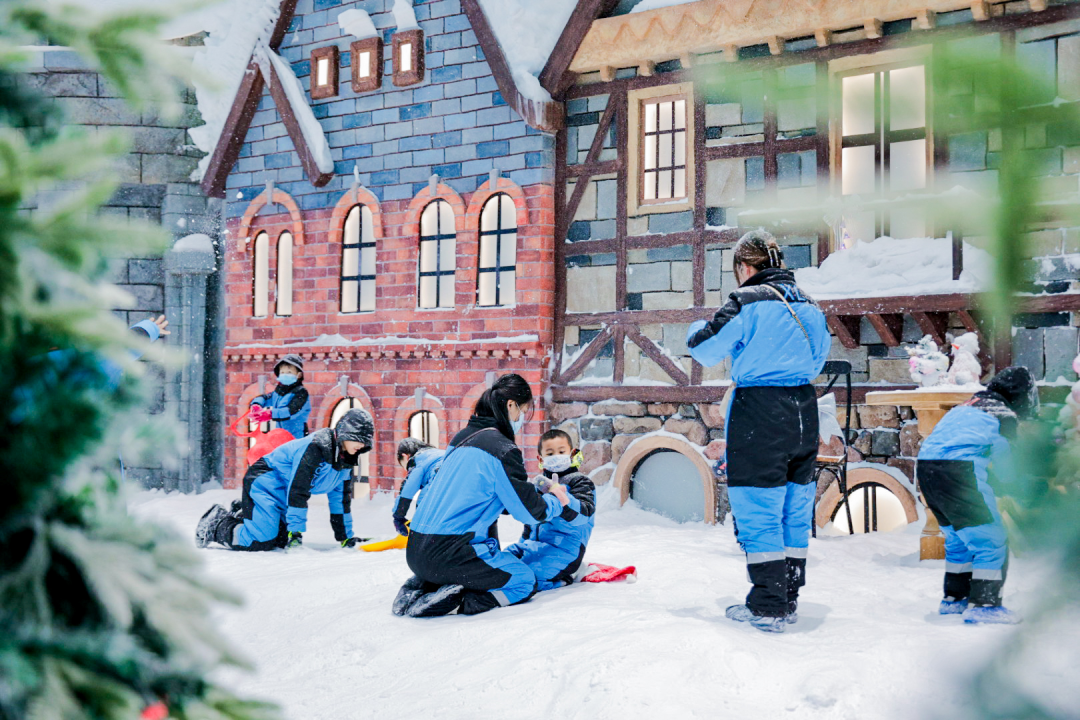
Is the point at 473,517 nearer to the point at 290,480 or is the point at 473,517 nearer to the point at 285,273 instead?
the point at 290,480

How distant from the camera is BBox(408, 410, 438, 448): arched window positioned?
10.7 metres

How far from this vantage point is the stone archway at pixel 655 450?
8.85 meters

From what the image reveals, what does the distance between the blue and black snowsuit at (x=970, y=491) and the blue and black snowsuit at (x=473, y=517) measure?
192 centimetres

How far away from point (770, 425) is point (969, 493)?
3.37 ft

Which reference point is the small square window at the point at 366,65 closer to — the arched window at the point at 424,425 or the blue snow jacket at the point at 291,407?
the blue snow jacket at the point at 291,407

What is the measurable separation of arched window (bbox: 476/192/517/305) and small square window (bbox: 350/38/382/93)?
216 centimetres

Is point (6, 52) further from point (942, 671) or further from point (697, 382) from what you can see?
point (697, 382)

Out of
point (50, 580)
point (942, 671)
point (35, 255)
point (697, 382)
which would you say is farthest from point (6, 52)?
point (697, 382)

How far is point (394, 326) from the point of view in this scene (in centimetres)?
1077

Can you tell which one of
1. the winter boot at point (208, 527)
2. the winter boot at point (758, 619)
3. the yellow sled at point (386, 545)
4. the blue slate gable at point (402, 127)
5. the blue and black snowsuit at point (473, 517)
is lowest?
the yellow sled at point (386, 545)

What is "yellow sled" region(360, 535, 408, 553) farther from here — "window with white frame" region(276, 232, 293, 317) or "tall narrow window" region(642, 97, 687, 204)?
"window with white frame" region(276, 232, 293, 317)

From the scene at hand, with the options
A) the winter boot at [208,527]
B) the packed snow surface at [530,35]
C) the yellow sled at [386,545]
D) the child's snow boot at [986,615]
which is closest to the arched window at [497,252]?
the packed snow surface at [530,35]

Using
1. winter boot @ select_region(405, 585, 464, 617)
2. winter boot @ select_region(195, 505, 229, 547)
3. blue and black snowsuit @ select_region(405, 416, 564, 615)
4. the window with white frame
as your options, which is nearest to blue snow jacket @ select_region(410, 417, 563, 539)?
blue and black snowsuit @ select_region(405, 416, 564, 615)

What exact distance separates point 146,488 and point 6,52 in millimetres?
12182
